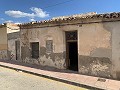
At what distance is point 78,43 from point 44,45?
355cm

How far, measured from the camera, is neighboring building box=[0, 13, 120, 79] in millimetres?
10273

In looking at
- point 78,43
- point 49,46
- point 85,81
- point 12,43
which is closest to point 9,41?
point 12,43

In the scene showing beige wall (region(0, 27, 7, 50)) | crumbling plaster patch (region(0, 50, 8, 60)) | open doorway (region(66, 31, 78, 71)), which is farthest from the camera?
crumbling plaster patch (region(0, 50, 8, 60))

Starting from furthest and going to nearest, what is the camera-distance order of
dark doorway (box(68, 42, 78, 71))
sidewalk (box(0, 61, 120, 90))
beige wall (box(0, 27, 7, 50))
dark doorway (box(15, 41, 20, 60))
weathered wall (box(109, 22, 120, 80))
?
beige wall (box(0, 27, 7, 50)) → dark doorway (box(15, 41, 20, 60)) → dark doorway (box(68, 42, 78, 71)) → weathered wall (box(109, 22, 120, 80)) → sidewalk (box(0, 61, 120, 90))

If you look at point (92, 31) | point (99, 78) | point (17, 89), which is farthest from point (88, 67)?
point (17, 89)

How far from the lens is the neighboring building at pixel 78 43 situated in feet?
33.7

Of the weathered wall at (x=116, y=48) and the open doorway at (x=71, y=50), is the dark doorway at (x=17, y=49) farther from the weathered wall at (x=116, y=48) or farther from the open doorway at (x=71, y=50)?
the weathered wall at (x=116, y=48)

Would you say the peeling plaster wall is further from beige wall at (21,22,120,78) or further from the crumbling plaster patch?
the crumbling plaster patch

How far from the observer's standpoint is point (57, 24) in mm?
13211

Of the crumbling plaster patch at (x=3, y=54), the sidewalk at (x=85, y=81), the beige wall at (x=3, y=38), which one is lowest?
the sidewalk at (x=85, y=81)

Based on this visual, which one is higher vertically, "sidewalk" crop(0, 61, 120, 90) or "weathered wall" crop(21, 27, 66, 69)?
"weathered wall" crop(21, 27, 66, 69)

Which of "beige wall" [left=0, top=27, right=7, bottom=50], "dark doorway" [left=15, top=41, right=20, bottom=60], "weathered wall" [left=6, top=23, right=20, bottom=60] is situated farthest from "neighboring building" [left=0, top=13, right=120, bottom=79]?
"beige wall" [left=0, top=27, right=7, bottom=50]

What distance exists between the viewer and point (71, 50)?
45.0 ft

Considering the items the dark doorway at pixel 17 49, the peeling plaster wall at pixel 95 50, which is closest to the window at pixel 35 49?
the dark doorway at pixel 17 49
